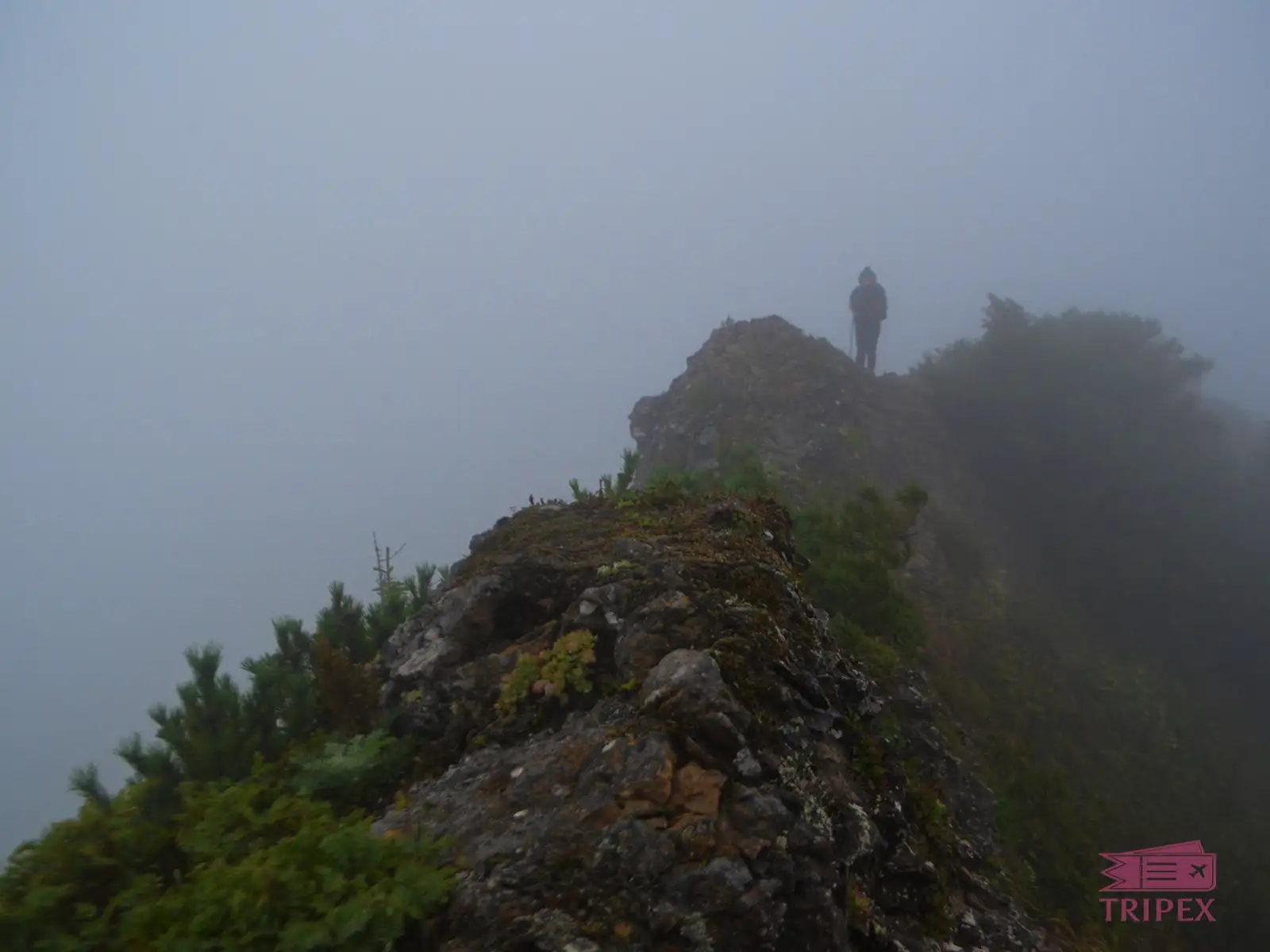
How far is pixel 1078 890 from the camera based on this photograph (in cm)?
1033

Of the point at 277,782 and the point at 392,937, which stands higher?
the point at 277,782

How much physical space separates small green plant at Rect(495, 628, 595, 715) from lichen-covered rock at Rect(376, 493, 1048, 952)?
0.02 m

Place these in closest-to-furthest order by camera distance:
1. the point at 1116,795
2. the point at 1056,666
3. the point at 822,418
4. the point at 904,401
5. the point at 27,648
A: the point at 1116,795 → the point at 1056,666 → the point at 822,418 → the point at 904,401 → the point at 27,648

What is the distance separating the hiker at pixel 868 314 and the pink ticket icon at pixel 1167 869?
1855cm

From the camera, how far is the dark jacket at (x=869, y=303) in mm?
28953

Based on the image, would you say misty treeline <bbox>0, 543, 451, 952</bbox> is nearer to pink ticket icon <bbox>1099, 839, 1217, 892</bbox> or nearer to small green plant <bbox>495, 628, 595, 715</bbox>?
small green plant <bbox>495, 628, 595, 715</bbox>

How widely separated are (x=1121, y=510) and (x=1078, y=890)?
58.4 ft

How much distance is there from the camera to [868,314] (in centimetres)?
2955

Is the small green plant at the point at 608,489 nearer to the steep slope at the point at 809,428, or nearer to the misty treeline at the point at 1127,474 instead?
the steep slope at the point at 809,428

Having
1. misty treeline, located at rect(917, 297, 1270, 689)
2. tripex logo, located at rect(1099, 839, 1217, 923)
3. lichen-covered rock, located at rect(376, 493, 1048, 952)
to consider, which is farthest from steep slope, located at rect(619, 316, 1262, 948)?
lichen-covered rock, located at rect(376, 493, 1048, 952)

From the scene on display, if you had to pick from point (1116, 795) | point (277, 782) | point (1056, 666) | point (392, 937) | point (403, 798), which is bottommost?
point (1116, 795)

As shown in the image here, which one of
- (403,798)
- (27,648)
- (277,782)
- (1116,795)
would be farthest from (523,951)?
(27,648)

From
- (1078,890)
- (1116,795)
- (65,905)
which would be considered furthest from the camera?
(1116,795)

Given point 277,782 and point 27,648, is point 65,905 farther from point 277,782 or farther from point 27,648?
point 27,648
